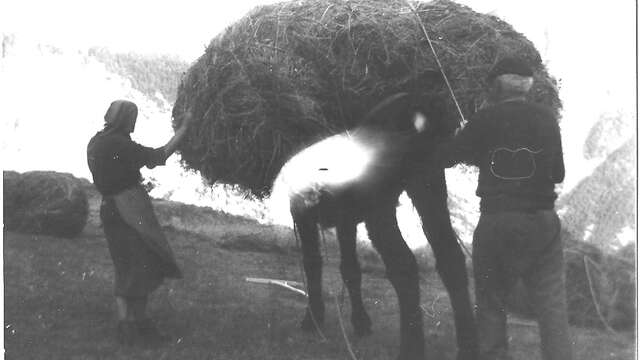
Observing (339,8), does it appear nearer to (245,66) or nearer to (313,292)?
(245,66)

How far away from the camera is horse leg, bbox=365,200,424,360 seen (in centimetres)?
358

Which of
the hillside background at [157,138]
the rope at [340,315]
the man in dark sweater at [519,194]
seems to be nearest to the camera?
the man in dark sweater at [519,194]

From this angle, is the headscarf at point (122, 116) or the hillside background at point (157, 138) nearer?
the hillside background at point (157, 138)

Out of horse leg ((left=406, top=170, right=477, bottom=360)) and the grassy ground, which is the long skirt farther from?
horse leg ((left=406, top=170, right=477, bottom=360))

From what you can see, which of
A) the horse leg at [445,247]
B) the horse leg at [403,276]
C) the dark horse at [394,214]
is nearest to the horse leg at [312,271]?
the dark horse at [394,214]

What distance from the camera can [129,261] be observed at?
148 inches

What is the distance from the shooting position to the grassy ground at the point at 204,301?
3611 millimetres

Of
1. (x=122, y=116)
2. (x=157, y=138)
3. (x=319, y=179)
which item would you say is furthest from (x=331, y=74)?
(x=122, y=116)

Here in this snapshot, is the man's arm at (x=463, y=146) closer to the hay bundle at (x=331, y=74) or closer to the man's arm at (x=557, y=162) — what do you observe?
the hay bundle at (x=331, y=74)

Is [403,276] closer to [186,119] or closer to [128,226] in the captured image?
[186,119]

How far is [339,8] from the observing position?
3500 millimetres

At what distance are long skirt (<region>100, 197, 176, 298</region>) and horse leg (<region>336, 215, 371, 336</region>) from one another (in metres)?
0.87

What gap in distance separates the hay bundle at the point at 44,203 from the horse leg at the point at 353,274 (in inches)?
51.4

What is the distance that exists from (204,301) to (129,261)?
1.40 feet
